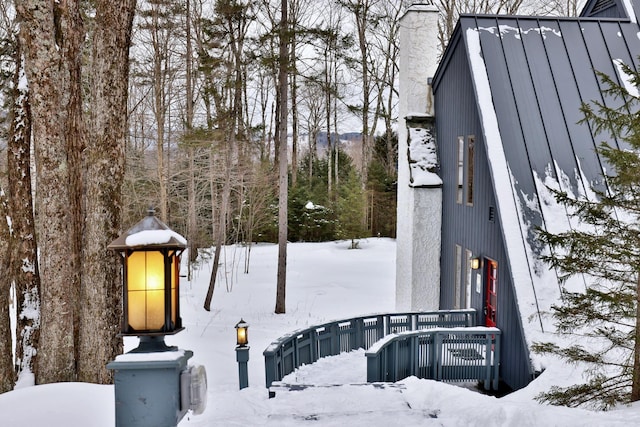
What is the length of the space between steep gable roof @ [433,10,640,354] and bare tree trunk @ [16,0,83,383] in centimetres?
626

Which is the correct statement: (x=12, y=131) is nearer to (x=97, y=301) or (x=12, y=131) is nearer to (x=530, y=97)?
(x=97, y=301)

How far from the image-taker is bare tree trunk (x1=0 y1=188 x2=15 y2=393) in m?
7.23

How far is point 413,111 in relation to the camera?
14.4 meters

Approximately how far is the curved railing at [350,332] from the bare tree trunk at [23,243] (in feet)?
11.5

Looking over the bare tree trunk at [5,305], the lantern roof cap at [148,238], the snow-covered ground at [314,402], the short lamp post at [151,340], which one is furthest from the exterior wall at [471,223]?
the bare tree trunk at [5,305]

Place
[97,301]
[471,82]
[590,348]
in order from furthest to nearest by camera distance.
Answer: [471,82] → [590,348] → [97,301]

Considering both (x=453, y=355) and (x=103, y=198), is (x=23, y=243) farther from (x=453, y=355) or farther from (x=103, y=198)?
(x=453, y=355)

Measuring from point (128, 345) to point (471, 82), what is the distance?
10345 mm

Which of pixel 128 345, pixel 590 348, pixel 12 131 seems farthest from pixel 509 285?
pixel 128 345

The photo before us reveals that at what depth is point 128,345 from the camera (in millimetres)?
14234

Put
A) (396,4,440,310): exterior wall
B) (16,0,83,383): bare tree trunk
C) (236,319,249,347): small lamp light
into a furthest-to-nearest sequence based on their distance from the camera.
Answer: (396,4,440,310): exterior wall
(236,319,249,347): small lamp light
(16,0,83,383): bare tree trunk

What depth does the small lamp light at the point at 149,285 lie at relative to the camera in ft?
13.8

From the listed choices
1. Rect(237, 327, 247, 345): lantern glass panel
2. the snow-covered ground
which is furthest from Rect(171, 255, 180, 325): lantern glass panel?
Rect(237, 327, 247, 345): lantern glass panel

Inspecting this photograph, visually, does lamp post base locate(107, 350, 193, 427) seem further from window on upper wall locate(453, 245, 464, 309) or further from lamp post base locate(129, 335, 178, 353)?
window on upper wall locate(453, 245, 464, 309)
